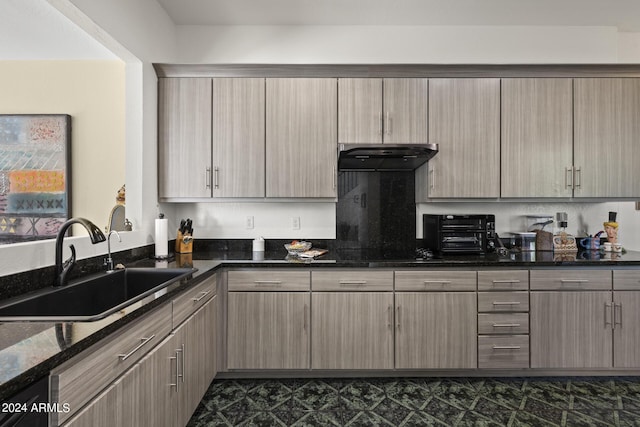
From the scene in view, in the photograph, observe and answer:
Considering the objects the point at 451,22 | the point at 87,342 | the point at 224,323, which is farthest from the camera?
the point at 451,22

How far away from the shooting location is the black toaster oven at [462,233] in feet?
8.61

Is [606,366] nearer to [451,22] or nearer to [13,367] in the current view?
[451,22]

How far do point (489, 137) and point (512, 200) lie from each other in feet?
1.79

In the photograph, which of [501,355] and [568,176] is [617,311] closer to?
[501,355]

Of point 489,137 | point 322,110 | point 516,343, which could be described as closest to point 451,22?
point 489,137

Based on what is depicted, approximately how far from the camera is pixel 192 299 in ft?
6.06

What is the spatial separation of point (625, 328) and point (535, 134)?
1.54m

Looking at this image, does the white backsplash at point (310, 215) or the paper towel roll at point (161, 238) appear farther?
the white backsplash at point (310, 215)

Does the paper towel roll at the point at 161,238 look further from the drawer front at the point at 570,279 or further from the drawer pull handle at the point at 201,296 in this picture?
the drawer front at the point at 570,279

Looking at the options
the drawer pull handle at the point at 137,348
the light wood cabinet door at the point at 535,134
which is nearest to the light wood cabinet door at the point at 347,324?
the drawer pull handle at the point at 137,348

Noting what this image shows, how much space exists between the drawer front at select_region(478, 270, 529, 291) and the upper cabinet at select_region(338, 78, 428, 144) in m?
1.11

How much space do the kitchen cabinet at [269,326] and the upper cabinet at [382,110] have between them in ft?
4.04

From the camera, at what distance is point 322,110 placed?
103 inches

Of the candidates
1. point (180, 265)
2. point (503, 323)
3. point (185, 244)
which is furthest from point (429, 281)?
point (185, 244)
